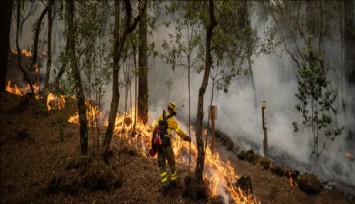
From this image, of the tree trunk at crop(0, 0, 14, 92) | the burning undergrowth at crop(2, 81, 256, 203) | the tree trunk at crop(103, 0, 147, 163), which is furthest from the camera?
the tree trunk at crop(0, 0, 14, 92)

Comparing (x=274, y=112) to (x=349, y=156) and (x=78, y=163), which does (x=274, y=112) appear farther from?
(x=78, y=163)

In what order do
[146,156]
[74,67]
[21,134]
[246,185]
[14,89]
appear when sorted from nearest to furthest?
[74,67], [246,185], [146,156], [21,134], [14,89]

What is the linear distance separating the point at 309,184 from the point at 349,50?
1381 cm

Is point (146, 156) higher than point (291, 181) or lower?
higher

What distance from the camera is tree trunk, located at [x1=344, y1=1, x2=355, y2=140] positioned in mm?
22656

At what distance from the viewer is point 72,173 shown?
9.70 m

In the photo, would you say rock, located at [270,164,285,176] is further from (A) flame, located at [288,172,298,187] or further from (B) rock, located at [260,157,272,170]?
(A) flame, located at [288,172,298,187]

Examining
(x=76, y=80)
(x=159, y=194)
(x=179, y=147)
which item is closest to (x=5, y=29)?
(x=76, y=80)

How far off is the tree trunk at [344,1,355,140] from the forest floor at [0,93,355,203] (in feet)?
34.5

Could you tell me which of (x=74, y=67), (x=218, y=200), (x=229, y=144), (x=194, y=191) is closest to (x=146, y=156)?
(x=194, y=191)

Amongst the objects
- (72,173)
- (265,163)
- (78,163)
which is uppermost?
(78,163)

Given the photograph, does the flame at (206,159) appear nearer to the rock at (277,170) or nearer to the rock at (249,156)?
the rock at (249,156)

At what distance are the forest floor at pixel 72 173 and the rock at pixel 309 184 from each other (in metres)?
0.26

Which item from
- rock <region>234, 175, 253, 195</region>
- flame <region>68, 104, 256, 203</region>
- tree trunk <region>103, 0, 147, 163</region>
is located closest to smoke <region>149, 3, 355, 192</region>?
flame <region>68, 104, 256, 203</region>
